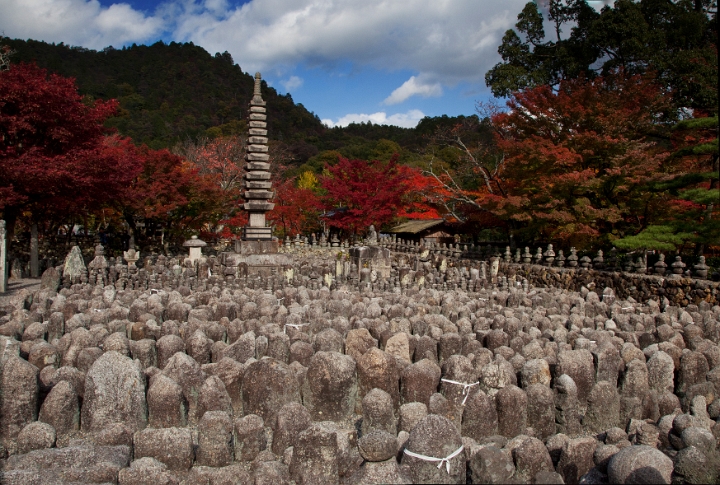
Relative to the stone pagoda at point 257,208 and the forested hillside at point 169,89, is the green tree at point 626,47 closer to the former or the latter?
the stone pagoda at point 257,208

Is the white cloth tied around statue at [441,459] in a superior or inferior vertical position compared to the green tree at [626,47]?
inferior

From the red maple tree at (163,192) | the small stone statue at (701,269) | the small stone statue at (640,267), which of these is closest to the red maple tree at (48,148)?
the red maple tree at (163,192)

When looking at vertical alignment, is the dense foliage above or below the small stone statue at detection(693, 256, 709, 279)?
above

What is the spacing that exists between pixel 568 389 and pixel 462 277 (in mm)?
8040

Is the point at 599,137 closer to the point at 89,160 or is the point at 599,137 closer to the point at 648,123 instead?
the point at 648,123

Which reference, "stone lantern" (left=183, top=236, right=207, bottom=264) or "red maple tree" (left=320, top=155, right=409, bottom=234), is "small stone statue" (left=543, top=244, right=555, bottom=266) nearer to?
"red maple tree" (left=320, top=155, right=409, bottom=234)

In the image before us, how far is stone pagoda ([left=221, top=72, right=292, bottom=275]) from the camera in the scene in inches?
591

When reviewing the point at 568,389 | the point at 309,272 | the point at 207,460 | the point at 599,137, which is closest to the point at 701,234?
the point at 599,137

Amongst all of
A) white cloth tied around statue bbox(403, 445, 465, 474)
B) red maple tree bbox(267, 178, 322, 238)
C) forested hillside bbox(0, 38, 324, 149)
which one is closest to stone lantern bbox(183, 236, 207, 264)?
red maple tree bbox(267, 178, 322, 238)

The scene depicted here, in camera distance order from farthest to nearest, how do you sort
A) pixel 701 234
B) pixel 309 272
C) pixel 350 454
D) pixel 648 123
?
pixel 648 123, pixel 309 272, pixel 701 234, pixel 350 454

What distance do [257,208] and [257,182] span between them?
2.86 feet

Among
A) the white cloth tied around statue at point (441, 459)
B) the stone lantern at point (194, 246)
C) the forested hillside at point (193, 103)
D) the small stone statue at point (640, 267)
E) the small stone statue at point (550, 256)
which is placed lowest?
the white cloth tied around statue at point (441, 459)

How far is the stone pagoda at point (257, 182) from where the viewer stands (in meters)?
16.0

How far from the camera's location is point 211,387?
4.39 meters
